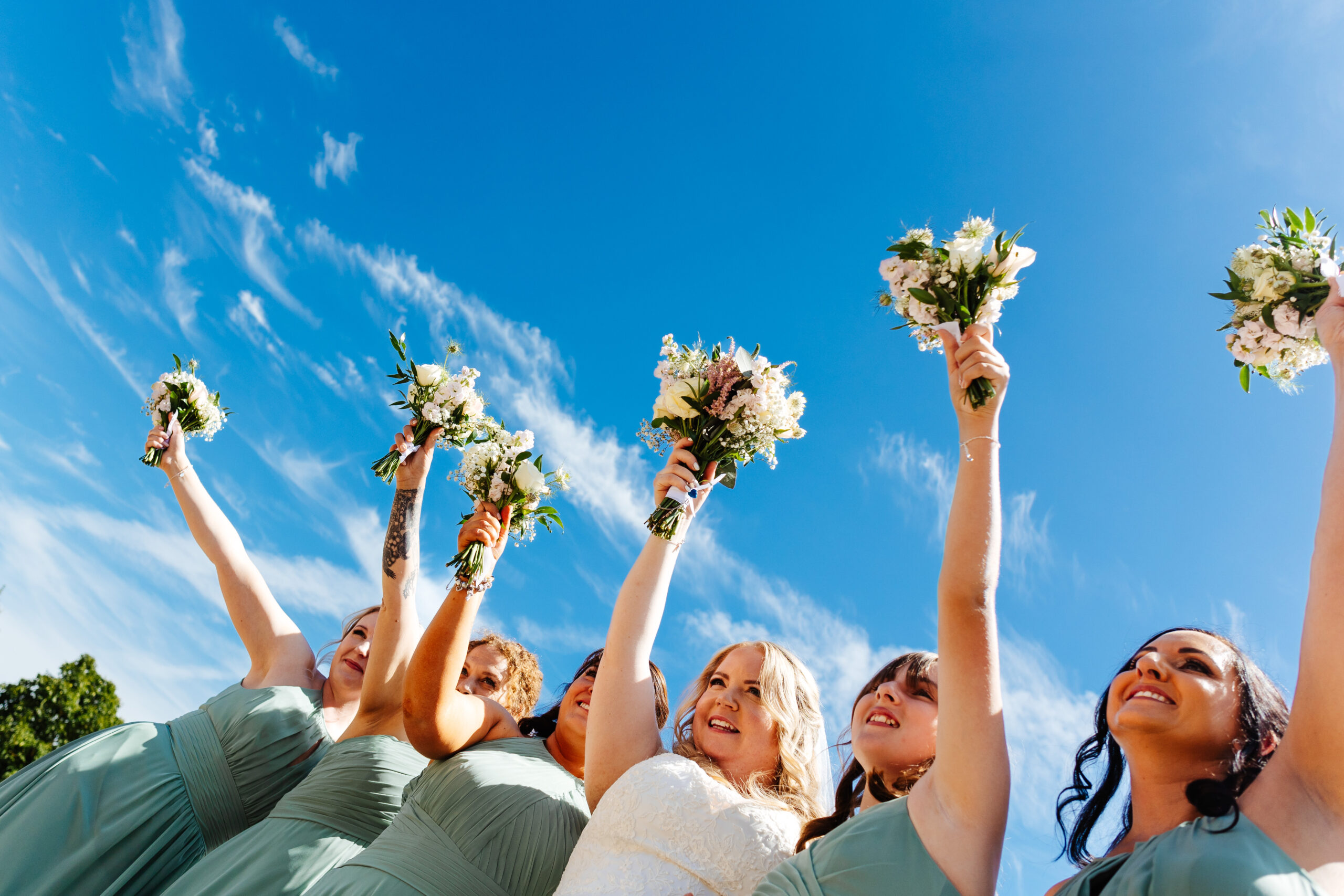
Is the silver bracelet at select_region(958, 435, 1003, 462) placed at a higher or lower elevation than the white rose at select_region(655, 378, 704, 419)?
lower

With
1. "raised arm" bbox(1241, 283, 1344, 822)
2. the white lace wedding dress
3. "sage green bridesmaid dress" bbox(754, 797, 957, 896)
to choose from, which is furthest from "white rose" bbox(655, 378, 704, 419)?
"raised arm" bbox(1241, 283, 1344, 822)

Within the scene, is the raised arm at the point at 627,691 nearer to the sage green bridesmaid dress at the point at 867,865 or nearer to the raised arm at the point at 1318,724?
the sage green bridesmaid dress at the point at 867,865

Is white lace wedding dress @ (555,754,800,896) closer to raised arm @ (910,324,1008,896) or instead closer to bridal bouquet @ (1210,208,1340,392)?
raised arm @ (910,324,1008,896)

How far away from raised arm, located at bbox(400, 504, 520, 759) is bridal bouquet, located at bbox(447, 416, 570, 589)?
0.83 meters

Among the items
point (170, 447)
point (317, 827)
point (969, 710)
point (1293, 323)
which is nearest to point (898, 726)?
point (969, 710)

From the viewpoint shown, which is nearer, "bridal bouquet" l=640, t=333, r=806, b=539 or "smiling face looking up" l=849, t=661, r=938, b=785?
"smiling face looking up" l=849, t=661, r=938, b=785

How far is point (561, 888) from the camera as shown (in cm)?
417

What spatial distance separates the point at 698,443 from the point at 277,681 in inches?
156

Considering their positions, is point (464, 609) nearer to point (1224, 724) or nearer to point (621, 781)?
point (621, 781)

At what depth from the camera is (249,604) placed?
6969 millimetres

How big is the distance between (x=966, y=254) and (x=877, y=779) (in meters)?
2.90

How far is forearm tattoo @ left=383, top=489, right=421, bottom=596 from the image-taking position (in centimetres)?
623

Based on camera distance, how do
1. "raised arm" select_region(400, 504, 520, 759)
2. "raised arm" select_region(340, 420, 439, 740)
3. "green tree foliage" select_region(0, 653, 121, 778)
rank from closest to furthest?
"raised arm" select_region(400, 504, 520, 759) → "raised arm" select_region(340, 420, 439, 740) → "green tree foliage" select_region(0, 653, 121, 778)

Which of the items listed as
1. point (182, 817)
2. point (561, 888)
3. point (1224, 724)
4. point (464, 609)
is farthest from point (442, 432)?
point (1224, 724)
